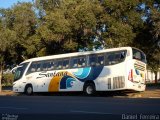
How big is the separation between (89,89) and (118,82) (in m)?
2.59

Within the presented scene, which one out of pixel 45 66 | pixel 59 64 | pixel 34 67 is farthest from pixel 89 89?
pixel 34 67

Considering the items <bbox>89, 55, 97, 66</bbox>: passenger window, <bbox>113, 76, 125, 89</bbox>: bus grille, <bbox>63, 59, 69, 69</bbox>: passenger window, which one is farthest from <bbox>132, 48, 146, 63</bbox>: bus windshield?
<bbox>63, 59, 69, 69</bbox>: passenger window

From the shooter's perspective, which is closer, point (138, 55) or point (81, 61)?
point (138, 55)

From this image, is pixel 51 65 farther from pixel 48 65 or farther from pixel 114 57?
pixel 114 57

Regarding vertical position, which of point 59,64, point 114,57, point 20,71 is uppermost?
point 114,57

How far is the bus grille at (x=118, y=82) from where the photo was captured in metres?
25.9

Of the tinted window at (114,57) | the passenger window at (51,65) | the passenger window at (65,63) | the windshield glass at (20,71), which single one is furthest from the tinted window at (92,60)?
the windshield glass at (20,71)

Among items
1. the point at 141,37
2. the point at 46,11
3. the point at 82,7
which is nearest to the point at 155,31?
the point at 141,37

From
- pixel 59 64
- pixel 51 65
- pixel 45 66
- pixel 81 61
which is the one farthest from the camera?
pixel 45 66

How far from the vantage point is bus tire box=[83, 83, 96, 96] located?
27539 mm

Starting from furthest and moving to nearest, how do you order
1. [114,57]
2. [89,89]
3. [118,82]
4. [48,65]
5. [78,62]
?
[48,65]
[78,62]
[89,89]
[114,57]
[118,82]

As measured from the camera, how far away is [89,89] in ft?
91.4

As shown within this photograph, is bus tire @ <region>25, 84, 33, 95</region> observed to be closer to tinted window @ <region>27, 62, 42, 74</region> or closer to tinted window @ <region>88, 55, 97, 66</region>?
tinted window @ <region>27, 62, 42, 74</region>

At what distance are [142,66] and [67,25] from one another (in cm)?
1044
